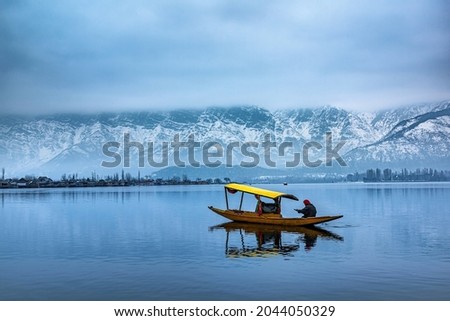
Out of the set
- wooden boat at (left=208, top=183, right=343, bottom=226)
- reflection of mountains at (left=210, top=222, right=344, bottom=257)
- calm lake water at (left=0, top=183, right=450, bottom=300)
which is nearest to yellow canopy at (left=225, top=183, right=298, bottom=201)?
wooden boat at (left=208, top=183, right=343, bottom=226)

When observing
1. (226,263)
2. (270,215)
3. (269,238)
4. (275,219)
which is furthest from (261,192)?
(226,263)

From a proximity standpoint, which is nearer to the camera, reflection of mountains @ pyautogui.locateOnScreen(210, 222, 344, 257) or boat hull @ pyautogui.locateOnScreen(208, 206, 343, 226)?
reflection of mountains @ pyautogui.locateOnScreen(210, 222, 344, 257)

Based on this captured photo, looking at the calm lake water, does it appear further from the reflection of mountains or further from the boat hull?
the boat hull

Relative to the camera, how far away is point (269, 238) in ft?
96.5

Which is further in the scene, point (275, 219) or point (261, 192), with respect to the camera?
point (261, 192)

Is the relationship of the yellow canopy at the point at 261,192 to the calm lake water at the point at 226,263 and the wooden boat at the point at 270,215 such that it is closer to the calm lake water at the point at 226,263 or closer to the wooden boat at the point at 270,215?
the wooden boat at the point at 270,215

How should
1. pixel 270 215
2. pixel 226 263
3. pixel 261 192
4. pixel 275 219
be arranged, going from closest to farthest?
pixel 226 263 < pixel 275 219 < pixel 270 215 < pixel 261 192

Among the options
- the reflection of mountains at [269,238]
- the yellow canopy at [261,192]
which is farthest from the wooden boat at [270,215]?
the reflection of mountains at [269,238]

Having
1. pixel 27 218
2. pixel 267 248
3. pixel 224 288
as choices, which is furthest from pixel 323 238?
pixel 27 218

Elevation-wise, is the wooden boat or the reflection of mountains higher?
the wooden boat

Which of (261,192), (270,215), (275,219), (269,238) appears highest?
(261,192)

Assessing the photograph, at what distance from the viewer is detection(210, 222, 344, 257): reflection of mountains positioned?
24500 millimetres

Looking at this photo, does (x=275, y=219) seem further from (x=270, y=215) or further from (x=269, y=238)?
(x=269, y=238)

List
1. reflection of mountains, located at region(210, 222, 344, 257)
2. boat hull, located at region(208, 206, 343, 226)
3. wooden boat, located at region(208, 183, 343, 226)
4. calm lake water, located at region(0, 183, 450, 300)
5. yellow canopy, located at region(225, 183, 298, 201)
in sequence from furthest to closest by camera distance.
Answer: yellow canopy, located at region(225, 183, 298, 201) → wooden boat, located at region(208, 183, 343, 226) → boat hull, located at region(208, 206, 343, 226) → reflection of mountains, located at region(210, 222, 344, 257) → calm lake water, located at region(0, 183, 450, 300)
